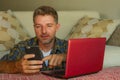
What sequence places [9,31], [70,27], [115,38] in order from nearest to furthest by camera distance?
[115,38] < [9,31] < [70,27]

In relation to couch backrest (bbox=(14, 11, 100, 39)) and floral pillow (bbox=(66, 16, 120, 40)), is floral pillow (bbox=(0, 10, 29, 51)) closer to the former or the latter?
couch backrest (bbox=(14, 11, 100, 39))

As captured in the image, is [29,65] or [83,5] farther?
[83,5]

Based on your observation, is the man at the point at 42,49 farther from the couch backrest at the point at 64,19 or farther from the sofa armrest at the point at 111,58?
the couch backrest at the point at 64,19

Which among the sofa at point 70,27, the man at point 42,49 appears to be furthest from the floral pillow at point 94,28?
the man at point 42,49

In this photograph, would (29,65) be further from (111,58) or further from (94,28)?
(94,28)

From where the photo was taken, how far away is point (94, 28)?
7.64 ft

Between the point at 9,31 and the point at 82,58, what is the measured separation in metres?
1.28

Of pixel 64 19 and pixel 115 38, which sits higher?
pixel 64 19

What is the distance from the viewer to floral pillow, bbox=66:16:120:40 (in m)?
2.29

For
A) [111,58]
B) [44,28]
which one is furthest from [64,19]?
[44,28]

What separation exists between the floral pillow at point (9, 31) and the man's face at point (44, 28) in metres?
0.89

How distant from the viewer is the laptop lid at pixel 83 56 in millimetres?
1187

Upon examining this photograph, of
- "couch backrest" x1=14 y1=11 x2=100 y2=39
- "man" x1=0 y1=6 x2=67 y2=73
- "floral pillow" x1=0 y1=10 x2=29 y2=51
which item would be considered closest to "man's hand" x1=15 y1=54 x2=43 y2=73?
"man" x1=0 y1=6 x2=67 y2=73

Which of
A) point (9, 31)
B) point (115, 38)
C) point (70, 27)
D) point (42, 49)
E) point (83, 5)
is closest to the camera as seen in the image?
point (42, 49)
